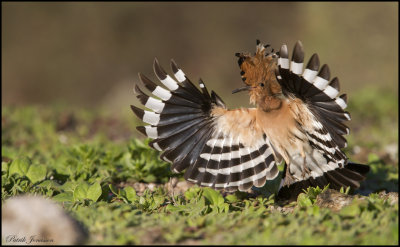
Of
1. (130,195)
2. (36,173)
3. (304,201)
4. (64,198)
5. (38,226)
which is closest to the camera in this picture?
(38,226)

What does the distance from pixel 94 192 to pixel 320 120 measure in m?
1.61

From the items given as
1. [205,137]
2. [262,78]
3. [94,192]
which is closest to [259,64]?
[262,78]

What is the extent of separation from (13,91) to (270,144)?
1230 centimetres

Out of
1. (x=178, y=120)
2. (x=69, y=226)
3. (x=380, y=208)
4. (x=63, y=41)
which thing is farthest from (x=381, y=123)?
(x=63, y=41)

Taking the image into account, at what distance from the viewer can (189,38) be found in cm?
1641

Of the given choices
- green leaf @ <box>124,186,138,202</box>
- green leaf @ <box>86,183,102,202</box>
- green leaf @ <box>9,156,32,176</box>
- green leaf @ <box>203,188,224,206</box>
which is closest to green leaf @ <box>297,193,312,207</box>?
green leaf @ <box>203,188,224,206</box>

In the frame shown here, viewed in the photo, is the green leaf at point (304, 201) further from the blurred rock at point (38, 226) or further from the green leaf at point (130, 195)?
the blurred rock at point (38, 226)

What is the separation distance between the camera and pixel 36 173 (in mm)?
3957

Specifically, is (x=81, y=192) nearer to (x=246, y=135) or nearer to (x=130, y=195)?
(x=130, y=195)

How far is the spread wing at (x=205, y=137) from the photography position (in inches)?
147

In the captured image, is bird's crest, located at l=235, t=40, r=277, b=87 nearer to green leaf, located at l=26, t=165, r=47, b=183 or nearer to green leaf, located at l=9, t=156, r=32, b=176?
green leaf, located at l=26, t=165, r=47, b=183

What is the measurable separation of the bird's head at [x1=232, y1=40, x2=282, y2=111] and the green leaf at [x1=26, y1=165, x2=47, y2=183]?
64.6 inches

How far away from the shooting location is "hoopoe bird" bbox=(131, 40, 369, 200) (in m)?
3.59

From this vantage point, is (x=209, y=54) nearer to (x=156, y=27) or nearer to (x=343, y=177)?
(x=156, y=27)
